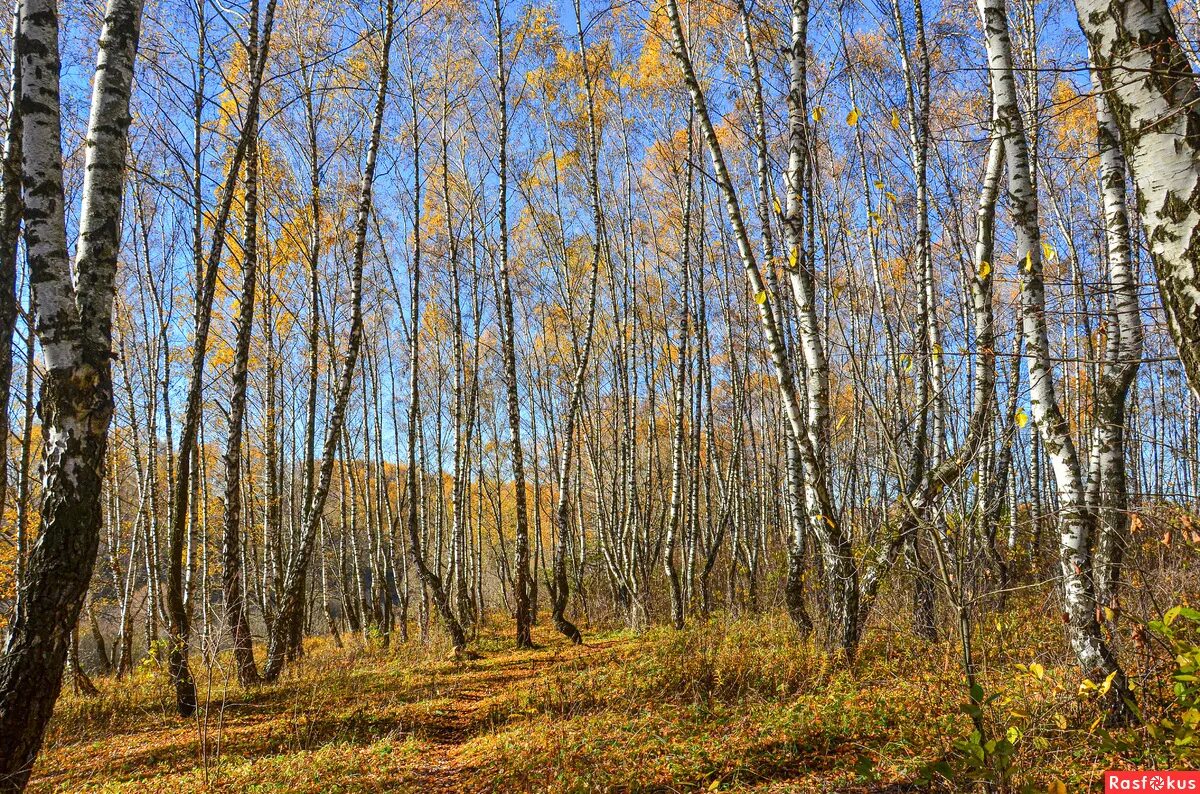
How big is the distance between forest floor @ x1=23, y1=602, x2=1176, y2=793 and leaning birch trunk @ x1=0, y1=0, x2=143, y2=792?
3.18 feet

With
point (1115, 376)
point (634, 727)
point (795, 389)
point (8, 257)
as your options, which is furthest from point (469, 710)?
point (1115, 376)

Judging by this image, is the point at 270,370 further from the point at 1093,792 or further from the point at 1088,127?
the point at 1088,127

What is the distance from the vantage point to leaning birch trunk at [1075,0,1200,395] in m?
1.85

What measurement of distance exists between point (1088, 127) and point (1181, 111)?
1310 cm

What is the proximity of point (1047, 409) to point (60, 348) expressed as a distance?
5.96m

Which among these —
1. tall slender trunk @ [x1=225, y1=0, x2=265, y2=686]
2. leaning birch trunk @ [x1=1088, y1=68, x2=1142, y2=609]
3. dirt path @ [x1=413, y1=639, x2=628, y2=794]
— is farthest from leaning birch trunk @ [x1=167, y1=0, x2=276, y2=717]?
leaning birch trunk @ [x1=1088, y1=68, x2=1142, y2=609]

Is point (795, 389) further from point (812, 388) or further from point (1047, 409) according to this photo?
point (1047, 409)

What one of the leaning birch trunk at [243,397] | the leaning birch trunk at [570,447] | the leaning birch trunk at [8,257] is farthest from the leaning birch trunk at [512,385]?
the leaning birch trunk at [8,257]

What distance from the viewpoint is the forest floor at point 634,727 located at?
362 centimetres

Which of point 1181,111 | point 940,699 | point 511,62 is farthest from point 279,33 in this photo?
point 940,699

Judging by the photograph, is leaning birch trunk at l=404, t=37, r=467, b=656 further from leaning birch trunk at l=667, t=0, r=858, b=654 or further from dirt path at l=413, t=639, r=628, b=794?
leaning birch trunk at l=667, t=0, r=858, b=654

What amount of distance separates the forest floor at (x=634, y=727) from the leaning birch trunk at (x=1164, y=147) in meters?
1.58

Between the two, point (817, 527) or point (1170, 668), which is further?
point (817, 527)

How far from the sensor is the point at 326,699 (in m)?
6.32
